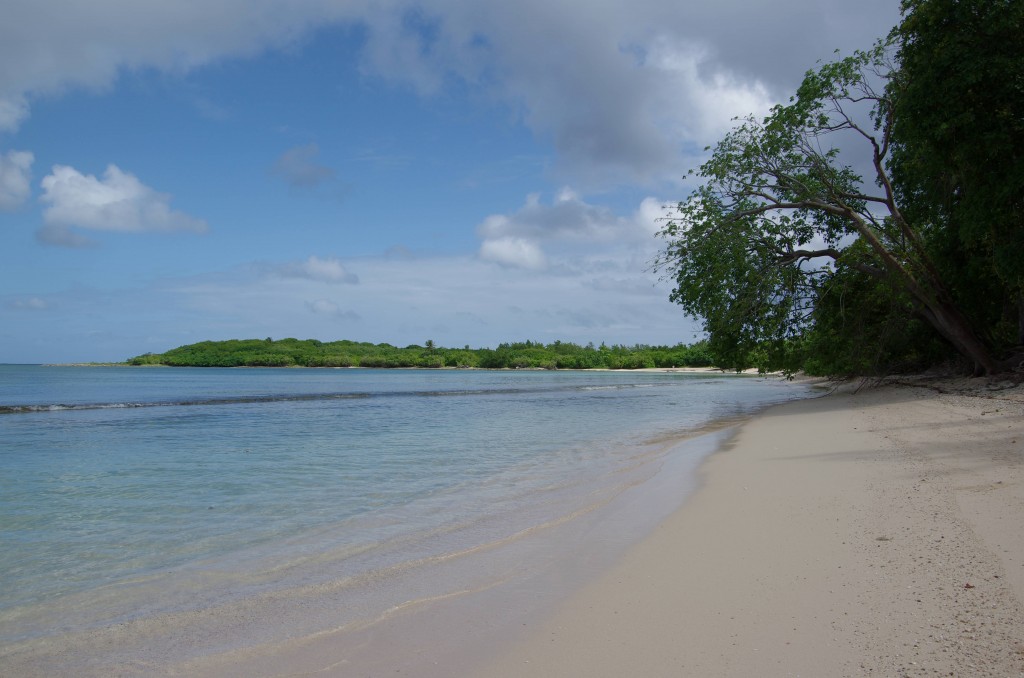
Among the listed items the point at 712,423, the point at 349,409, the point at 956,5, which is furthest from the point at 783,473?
the point at 349,409

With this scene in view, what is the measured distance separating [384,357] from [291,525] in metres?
118

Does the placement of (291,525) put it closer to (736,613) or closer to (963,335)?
(736,613)

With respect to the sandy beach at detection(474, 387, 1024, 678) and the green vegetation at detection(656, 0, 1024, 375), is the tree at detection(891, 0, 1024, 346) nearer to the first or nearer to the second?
the green vegetation at detection(656, 0, 1024, 375)

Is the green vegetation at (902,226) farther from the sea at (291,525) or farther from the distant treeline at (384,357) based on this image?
the distant treeline at (384,357)

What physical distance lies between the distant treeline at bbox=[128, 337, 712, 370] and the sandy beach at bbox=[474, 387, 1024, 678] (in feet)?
354

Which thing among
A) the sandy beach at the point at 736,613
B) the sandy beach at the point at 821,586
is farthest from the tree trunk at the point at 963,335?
the sandy beach at the point at 736,613

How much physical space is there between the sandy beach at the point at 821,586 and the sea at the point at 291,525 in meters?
0.61

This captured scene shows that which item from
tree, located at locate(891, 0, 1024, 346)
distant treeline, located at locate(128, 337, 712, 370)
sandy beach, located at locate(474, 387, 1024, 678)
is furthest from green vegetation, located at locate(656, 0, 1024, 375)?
distant treeline, located at locate(128, 337, 712, 370)

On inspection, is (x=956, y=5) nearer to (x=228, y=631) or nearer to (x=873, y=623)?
(x=873, y=623)

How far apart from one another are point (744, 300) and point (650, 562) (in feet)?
54.9

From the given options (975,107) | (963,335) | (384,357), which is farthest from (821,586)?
(384,357)

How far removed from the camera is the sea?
4.56 meters

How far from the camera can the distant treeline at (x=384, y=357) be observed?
11812 cm

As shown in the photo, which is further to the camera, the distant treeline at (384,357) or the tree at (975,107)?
the distant treeline at (384,357)
